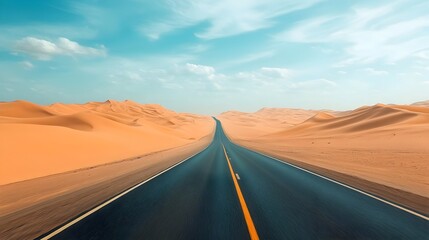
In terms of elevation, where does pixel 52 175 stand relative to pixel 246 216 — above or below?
above

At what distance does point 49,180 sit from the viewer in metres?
15.6

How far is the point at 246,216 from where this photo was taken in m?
7.73

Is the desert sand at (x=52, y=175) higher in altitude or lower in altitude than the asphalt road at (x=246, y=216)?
higher

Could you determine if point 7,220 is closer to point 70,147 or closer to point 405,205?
point 405,205

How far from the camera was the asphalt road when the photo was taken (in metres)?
6.40

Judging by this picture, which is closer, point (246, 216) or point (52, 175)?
point (246, 216)

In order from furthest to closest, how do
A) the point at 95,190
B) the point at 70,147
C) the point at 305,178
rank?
the point at 70,147, the point at 305,178, the point at 95,190

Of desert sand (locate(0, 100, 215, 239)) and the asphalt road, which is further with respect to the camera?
desert sand (locate(0, 100, 215, 239))

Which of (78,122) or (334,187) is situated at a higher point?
(78,122)

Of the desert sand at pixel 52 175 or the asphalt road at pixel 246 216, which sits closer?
the asphalt road at pixel 246 216

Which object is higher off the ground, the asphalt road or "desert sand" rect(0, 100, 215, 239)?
"desert sand" rect(0, 100, 215, 239)

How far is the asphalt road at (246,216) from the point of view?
6.40 metres

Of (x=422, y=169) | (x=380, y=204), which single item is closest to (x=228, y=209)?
(x=380, y=204)

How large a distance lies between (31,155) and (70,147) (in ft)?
20.8
